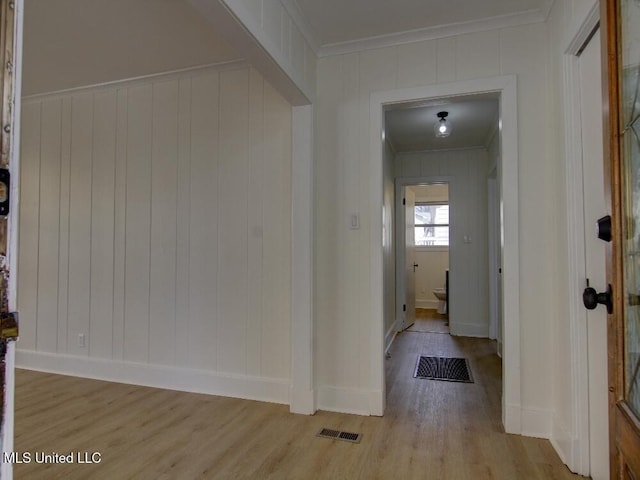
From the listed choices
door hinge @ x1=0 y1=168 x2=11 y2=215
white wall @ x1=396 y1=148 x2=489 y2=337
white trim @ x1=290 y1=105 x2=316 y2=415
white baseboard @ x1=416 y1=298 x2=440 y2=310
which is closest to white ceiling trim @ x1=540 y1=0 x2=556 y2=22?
white trim @ x1=290 y1=105 x2=316 y2=415

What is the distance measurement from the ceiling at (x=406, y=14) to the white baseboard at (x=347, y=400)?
95.1 inches

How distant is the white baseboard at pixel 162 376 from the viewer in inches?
113

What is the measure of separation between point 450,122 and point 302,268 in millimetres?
2623

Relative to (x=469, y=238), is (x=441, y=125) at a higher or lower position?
higher

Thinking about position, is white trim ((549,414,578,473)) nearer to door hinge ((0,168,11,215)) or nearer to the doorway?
door hinge ((0,168,11,215))

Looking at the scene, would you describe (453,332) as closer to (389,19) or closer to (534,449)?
(534,449)

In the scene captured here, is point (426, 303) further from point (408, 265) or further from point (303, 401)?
point (303, 401)

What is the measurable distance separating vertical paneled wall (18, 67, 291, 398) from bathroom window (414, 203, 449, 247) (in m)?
5.19

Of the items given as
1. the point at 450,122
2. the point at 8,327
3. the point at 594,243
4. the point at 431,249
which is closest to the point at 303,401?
the point at 594,243

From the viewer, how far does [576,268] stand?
1958 mm

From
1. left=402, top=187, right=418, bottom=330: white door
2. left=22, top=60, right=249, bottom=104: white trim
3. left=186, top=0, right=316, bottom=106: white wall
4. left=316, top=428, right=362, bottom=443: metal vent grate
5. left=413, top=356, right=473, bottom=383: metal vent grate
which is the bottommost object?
left=413, top=356, right=473, bottom=383: metal vent grate

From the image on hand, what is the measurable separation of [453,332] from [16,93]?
5.24 m

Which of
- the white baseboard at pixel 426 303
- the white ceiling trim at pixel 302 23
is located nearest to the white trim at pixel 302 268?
the white ceiling trim at pixel 302 23

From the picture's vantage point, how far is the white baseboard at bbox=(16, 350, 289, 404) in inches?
113
